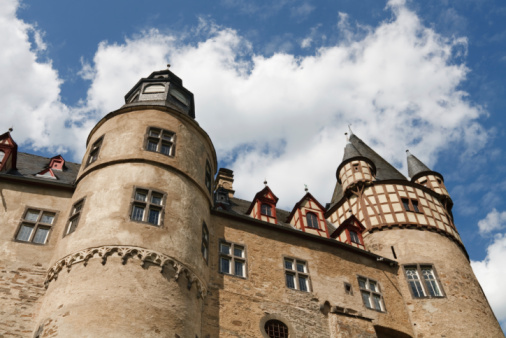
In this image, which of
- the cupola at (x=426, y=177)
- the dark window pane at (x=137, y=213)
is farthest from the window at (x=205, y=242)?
the cupola at (x=426, y=177)

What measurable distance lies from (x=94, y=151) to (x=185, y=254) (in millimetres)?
6845

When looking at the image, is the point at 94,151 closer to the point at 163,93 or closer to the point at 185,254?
the point at 163,93

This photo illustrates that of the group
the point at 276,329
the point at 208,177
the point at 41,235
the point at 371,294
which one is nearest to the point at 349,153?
the point at 371,294

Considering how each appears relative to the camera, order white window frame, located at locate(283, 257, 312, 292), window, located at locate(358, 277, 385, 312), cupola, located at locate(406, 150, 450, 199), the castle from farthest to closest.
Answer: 1. cupola, located at locate(406, 150, 450, 199)
2. window, located at locate(358, 277, 385, 312)
3. white window frame, located at locate(283, 257, 312, 292)
4. the castle

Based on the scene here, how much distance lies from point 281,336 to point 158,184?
24.1ft

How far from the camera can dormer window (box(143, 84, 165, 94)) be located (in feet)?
77.9

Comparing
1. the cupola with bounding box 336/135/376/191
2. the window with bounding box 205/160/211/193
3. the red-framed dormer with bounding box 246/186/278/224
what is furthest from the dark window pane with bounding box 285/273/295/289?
the cupola with bounding box 336/135/376/191

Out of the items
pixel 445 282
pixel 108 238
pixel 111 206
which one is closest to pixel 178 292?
pixel 108 238

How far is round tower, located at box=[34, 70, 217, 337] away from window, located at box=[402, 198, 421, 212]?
12.0 m

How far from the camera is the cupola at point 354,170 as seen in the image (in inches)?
1130

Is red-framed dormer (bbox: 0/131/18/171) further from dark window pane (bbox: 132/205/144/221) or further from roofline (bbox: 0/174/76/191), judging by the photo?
dark window pane (bbox: 132/205/144/221)

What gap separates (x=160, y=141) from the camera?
1939 cm

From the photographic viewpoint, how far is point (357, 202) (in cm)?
2791

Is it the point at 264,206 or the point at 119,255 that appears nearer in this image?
the point at 119,255
